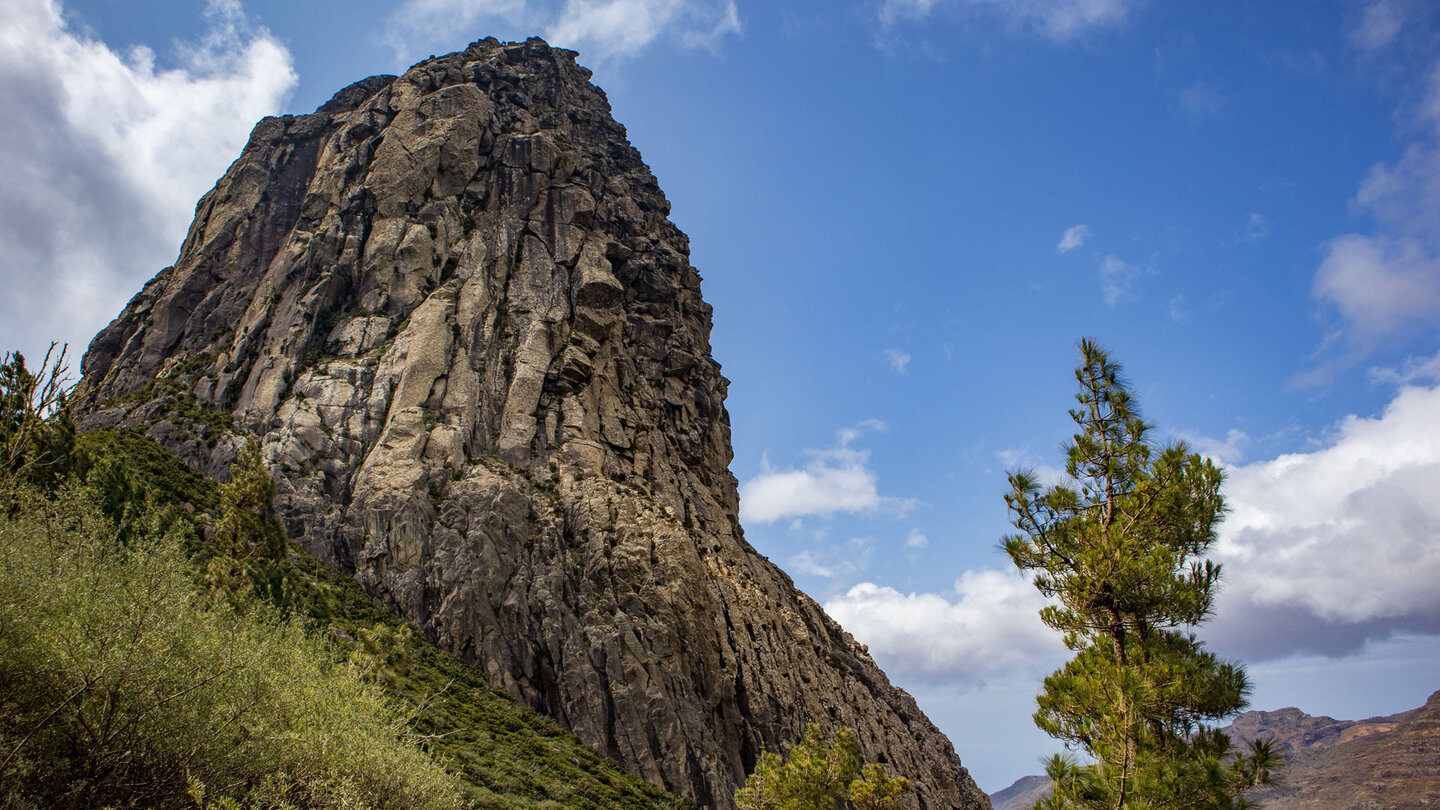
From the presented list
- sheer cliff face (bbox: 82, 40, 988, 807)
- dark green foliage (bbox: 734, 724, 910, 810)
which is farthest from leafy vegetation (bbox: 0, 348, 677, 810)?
sheer cliff face (bbox: 82, 40, 988, 807)

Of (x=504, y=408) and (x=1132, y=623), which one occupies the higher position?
(x=504, y=408)

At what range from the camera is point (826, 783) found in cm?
3203

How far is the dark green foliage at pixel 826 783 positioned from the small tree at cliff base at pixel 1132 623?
2173 cm

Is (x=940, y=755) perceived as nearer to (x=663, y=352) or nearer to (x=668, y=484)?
(x=668, y=484)

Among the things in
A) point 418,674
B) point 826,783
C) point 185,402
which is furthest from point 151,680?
point 185,402

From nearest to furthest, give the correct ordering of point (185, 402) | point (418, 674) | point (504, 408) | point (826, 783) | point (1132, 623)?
point (1132, 623)
point (826, 783)
point (418, 674)
point (185, 402)
point (504, 408)

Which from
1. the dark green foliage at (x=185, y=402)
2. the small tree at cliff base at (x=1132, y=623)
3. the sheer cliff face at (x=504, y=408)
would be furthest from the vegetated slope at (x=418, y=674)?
the small tree at cliff base at (x=1132, y=623)

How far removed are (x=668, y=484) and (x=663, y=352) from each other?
56.2 ft

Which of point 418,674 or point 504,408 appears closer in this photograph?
point 418,674

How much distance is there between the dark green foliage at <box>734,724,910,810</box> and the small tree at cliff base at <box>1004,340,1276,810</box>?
21.7m

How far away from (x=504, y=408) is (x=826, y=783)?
126 feet

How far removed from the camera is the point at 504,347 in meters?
62.3

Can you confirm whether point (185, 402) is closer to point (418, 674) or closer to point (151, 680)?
point (418, 674)

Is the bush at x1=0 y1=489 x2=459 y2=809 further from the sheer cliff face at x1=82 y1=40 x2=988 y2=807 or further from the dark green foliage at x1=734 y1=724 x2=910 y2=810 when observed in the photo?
the sheer cliff face at x1=82 y1=40 x2=988 y2=807
